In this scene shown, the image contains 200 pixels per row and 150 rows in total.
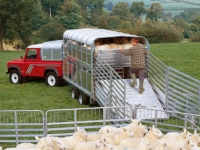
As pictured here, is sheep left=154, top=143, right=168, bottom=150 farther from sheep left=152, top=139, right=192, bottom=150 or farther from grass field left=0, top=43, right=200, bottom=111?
grass field left=0, top=43, right=200, bottom=111

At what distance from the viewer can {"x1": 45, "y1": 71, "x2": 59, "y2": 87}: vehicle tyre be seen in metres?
19.8

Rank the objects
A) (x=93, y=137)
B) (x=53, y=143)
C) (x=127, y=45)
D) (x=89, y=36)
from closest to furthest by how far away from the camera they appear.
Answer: (x=53, y=143), (x=93, y=137), (x=89, y=36), (x=127, y=45)

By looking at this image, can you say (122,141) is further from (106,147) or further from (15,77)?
(15,77)

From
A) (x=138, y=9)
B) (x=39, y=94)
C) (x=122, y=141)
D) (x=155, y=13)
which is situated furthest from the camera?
(x=138, y=9)

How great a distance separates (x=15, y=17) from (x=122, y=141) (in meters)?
40.5

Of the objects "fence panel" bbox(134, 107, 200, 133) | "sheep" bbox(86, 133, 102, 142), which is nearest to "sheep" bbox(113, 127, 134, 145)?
"sheep" bbox(86, 133, 102, 142)

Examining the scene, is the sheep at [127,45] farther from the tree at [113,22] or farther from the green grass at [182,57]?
the tree at [113,22]

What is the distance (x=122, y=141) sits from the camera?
32.3 feet

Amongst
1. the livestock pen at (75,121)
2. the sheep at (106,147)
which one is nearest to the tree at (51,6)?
the livestock pen at (75,121)

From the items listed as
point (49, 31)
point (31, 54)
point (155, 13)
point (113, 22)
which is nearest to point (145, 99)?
point (31, 54)

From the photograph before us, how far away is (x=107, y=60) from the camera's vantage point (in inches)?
591

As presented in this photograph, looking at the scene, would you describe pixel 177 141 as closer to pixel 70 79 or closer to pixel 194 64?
pixel 70 79

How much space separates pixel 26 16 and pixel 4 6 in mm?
2931

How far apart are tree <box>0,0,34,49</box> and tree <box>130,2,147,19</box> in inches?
1679
